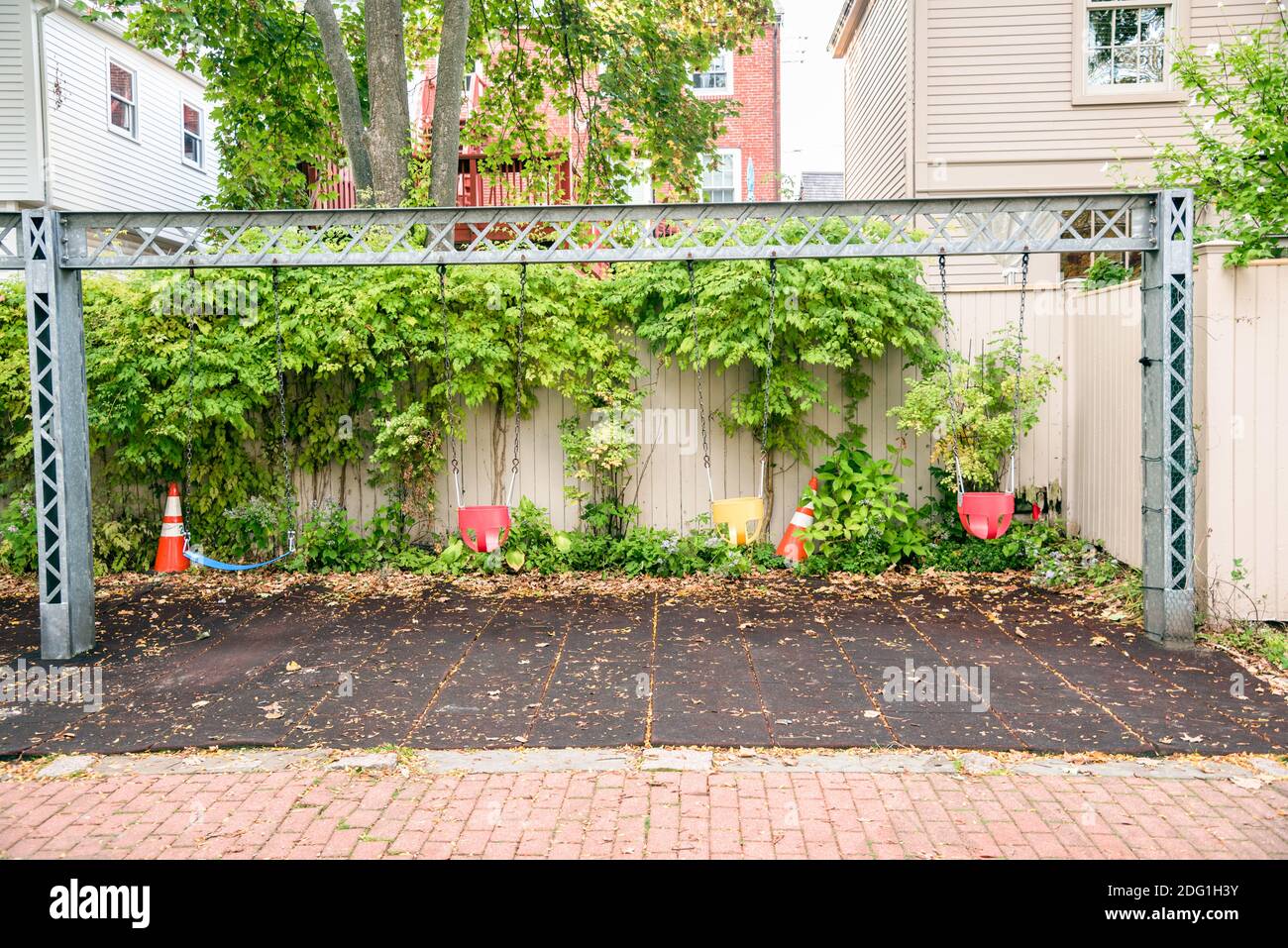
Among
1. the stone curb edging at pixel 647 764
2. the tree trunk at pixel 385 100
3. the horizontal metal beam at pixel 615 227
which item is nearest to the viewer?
the stone curb edging at pixel 647 764

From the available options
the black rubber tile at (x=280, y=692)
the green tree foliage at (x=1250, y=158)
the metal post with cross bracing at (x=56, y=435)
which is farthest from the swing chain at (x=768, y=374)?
the metal post with cross bracing at (x=56, y=435)

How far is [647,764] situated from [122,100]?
17.8 m

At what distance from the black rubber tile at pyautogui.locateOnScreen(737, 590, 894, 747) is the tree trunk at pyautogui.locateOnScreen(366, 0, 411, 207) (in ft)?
22.5

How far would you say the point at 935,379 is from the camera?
9.41 m

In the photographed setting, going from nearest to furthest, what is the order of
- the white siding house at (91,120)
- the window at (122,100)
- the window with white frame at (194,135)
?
the white siding house at (91,120), the window at (122,100), the window with white frame at (194,135)

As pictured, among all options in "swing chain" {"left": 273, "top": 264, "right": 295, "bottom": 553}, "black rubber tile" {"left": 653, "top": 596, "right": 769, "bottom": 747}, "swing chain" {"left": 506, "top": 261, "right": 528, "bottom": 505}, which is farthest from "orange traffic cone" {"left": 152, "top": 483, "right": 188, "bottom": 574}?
"black rubber tile" {"left": 653, "top": 596, "right": 769, "bottom": 747}

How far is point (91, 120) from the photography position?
55.5 feet

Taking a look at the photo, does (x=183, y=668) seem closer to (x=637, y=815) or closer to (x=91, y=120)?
(x=637, y=815)

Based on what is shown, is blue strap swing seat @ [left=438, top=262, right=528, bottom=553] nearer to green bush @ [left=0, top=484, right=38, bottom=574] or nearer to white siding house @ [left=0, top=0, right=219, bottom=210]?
green bush @ [left=0, top=484, right=38, bottom=574]

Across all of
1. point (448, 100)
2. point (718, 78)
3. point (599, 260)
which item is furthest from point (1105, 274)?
point (718, 78)

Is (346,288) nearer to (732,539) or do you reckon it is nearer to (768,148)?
(732,539)

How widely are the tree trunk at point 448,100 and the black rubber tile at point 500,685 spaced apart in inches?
241
